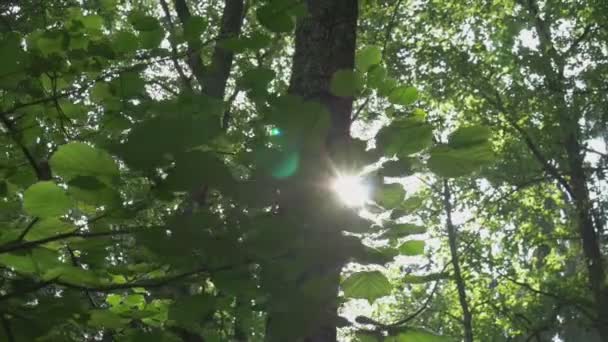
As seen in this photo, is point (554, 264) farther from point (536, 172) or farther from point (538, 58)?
point (538, 58)

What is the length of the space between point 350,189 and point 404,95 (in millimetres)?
281

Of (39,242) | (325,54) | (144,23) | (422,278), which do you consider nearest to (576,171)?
(325,54)

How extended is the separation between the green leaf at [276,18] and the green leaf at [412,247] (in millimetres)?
507

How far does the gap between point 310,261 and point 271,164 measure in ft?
0.58

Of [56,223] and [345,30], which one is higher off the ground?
[345,30]

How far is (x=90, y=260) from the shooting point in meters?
1.24

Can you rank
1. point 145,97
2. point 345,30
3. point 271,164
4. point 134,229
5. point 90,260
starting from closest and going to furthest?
point 271,164, point 134,229, point 90,260, point 145,97, point 345,30

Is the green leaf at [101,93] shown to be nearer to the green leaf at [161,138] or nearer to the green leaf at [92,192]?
the green leaf at [92,192]

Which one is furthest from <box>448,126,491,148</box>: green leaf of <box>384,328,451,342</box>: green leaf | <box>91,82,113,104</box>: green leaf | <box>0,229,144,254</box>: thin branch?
<box>91,82,113,104</box>: green leaf

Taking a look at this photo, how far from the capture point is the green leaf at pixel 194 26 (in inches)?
51.2

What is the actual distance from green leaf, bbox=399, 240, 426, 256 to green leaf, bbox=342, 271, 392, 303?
9cm

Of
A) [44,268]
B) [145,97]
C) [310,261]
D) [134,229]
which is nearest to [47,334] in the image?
[44,268]

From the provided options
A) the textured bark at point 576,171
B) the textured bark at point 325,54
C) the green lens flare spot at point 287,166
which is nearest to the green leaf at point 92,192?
the green lens flare spot at point 287,166

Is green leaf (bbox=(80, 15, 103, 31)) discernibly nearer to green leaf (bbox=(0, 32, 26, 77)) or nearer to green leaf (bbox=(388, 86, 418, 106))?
green leaf (bbox=(0, 32, 26, 77))
